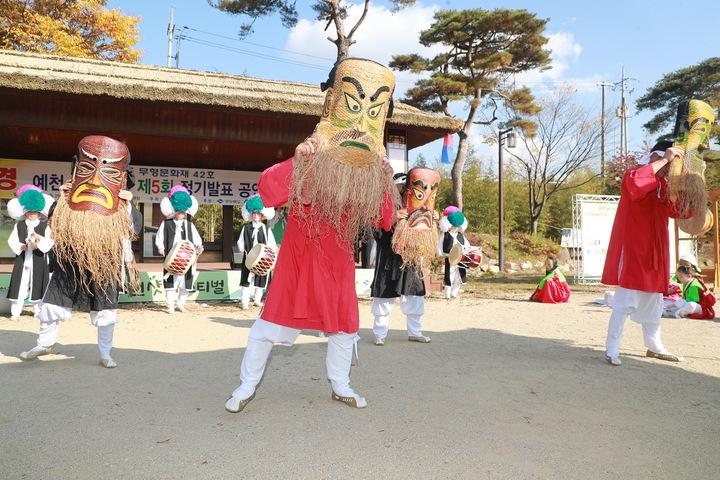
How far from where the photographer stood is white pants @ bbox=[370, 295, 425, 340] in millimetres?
5195

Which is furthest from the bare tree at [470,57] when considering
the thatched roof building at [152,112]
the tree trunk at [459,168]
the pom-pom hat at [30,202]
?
the pom-pom hat at [30,202]

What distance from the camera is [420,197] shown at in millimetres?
5035

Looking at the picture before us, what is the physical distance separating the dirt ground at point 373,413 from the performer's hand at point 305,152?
4.85ft

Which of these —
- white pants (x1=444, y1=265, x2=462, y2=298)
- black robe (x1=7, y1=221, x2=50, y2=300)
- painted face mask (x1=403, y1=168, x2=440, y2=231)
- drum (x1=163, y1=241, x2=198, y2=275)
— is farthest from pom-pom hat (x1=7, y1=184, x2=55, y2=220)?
white pants (x1=444, y1=265, x2=462, y2=298)

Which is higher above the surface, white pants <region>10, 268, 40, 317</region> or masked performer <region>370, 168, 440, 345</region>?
masked performer <region>370, 168, 440, 345</region>

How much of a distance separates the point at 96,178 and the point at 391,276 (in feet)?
9.02

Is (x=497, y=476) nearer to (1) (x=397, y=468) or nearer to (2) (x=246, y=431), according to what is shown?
(1) (x=397, y=468)

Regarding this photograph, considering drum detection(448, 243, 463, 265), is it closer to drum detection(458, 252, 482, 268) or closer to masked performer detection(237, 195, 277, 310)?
drum detection(458, 252, 482, 268)

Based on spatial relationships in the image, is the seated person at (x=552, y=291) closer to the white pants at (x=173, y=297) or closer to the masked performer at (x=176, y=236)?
the masked performer at (x=176, y=236)

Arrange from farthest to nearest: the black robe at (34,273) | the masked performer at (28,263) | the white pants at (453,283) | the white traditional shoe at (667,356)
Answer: the white pants at (453,283), the black robe at (34,273), the masked performer at (28,263), the white traditional shoe at (667,356)

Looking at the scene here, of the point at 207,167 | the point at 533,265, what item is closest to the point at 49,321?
the point at 207,167

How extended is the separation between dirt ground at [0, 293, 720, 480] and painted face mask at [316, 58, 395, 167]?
1.54 metres

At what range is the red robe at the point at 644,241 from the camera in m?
4.29

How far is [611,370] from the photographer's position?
4.21m
